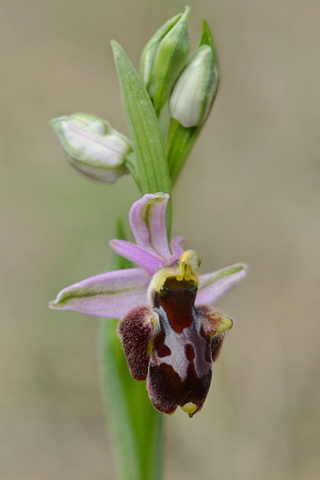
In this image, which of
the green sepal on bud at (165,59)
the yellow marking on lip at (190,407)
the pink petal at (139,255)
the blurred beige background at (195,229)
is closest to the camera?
the yellow marking on lip at (190,407)

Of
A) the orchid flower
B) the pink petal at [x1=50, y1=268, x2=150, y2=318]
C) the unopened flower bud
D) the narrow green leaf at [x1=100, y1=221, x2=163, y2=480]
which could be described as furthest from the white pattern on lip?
the unopened flower bud

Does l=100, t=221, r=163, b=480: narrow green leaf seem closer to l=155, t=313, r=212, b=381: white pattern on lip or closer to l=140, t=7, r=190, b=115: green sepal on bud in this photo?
l=155, t=313, r=212, b=381: white pattern on lip

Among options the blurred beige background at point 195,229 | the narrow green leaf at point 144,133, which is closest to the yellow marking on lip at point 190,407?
the narrow green leaf at point 144,133

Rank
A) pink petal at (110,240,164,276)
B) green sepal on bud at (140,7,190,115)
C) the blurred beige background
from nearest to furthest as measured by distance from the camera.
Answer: pink petal at (110,240,164,276) → green sepal on bud at (140,7,190,115) → the blurred beige background

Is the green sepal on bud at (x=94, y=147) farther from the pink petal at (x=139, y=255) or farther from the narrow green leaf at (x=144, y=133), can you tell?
the pink petal at (x=139, y=255)

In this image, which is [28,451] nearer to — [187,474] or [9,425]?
[9,425]

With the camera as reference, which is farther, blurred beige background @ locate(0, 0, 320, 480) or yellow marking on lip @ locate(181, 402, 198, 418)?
blurred beige background @ locate(0, 0, 320, 480)

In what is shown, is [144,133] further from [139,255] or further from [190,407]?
[190,407]
